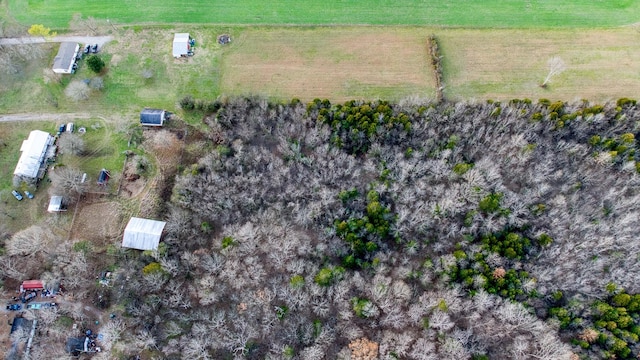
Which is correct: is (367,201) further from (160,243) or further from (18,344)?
(18,344)

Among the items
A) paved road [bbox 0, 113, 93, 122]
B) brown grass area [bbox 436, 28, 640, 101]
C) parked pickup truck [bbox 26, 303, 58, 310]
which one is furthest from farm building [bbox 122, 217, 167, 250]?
brown grass area [bbox 436, 28, 640, 101]

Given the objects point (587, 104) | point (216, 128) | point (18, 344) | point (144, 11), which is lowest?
point (18, 344)

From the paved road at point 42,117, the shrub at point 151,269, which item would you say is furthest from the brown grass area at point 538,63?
the paved road at point 42,117

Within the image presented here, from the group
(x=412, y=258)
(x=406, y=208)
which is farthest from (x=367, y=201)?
(x=412, y=258)

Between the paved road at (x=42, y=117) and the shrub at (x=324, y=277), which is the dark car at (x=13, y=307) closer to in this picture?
the paved road at (x=42, y=117)

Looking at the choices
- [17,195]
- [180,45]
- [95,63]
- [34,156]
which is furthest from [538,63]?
[17,195]
